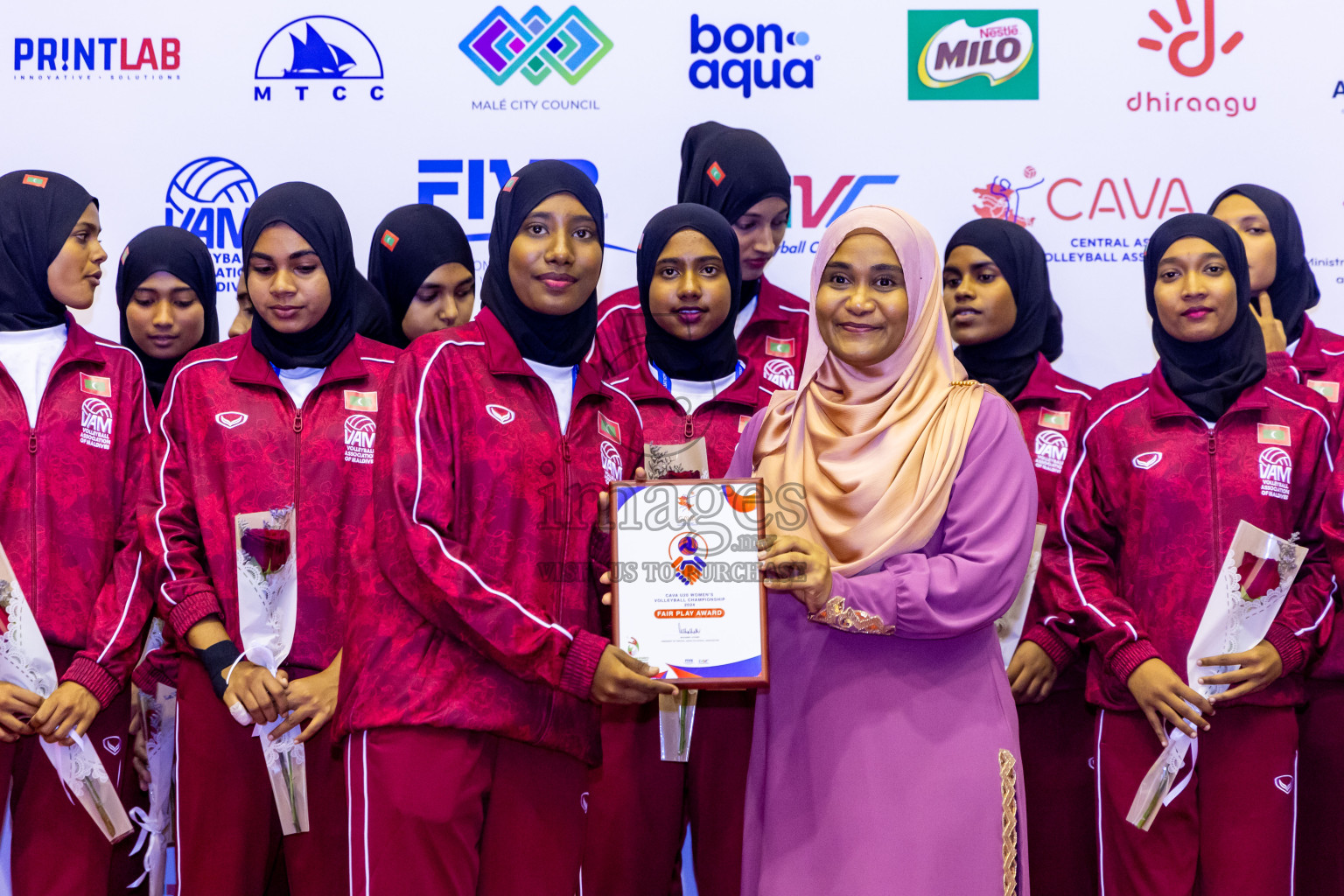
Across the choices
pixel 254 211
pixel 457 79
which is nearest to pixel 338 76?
pixel 457 79

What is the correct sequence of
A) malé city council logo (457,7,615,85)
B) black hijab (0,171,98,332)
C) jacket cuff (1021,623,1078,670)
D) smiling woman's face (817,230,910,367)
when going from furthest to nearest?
1. malé city council logo (457,7,615,85)
2. jacket cuff (1021,623,1078,670)
3. black hijab (0,171,98,332)
4. smiling woman's face (817,230,910,367)

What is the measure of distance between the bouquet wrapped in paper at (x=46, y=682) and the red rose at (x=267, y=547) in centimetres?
65

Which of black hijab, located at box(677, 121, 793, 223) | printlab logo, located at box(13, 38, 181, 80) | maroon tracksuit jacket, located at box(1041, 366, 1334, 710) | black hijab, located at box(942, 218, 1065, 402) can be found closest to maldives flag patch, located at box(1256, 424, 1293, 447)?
maroon tracksuit jacket, located at box(1041, 366, 1334, 710)

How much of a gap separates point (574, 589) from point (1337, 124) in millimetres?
4073

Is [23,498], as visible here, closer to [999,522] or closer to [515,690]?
[515,690]

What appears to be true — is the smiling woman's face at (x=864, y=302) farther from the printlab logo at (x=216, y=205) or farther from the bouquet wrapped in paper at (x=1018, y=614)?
the printlab logo at (x=216, y=205)

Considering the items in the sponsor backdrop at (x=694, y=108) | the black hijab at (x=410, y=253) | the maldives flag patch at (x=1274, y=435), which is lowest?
the maldives flag patch at (x=1274, y=435)

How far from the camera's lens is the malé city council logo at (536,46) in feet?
18.0

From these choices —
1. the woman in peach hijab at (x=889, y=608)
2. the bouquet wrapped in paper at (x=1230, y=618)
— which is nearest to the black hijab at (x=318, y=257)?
the woman in peach hijab at (x=889, y=608)

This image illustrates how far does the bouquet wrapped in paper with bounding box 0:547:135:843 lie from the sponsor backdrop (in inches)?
87.7

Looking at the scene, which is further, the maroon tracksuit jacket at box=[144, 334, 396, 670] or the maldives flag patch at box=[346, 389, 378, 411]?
the maldives flag patch at box=[346, 389, 378, 411]

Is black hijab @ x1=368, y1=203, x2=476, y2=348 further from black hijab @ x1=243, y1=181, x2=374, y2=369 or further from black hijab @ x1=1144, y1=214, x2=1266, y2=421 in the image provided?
black hijab @ x1=1144, y1=214, x2=1266, y2=421

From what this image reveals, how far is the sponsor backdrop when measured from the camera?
5.38 meters

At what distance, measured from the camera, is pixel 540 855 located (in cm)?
297
